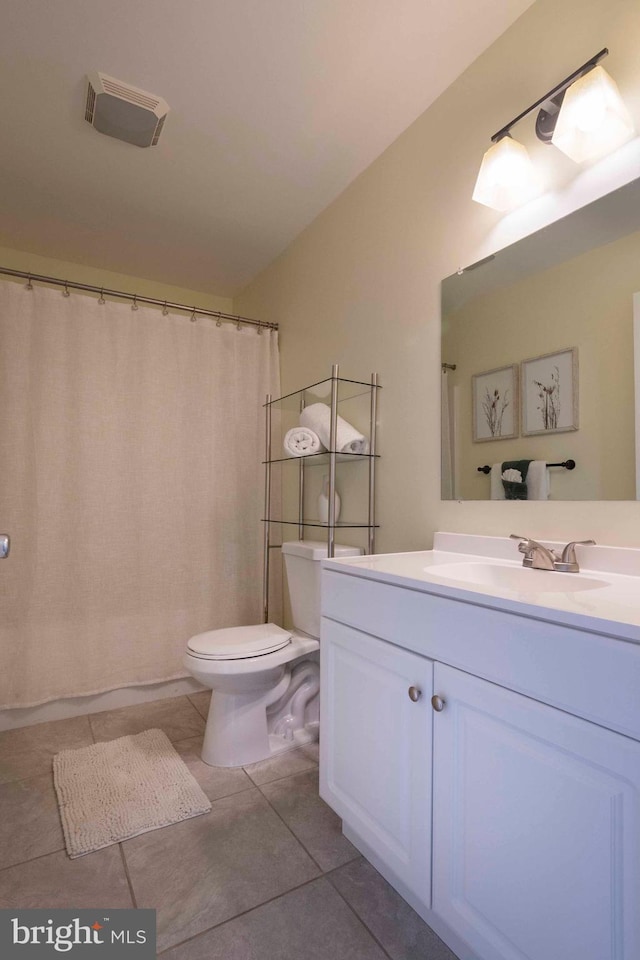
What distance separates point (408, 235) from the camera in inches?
70.7

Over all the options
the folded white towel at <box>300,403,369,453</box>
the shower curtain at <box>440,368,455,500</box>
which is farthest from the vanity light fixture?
the folded white towel at <box>300,403,369,453</box>

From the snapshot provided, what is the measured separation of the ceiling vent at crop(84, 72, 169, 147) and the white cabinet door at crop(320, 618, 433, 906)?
183 cm

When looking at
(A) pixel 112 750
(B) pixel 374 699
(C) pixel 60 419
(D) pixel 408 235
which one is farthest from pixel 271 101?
(A) pixel 112 750

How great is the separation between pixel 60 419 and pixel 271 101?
155cm

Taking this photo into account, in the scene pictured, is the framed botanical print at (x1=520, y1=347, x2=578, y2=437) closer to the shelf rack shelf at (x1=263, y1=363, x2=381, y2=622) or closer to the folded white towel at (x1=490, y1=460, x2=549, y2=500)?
the folded white towel at (x1=490, y1=460, x2=549, y2=500)

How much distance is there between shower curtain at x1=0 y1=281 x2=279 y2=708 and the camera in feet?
7.02

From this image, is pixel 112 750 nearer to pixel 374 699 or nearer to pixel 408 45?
pixel 374 699

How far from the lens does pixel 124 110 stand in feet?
5.52

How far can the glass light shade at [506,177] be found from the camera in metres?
1.34

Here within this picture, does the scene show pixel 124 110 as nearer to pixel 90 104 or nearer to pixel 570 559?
pixel 90 104

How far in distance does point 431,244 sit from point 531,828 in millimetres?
1656

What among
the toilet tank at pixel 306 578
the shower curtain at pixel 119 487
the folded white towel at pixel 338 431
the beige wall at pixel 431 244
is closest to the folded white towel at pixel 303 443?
the folded white towel at pixel 338 431

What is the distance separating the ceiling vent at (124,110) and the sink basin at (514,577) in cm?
179

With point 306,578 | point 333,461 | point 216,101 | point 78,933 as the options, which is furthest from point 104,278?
point 78,933
